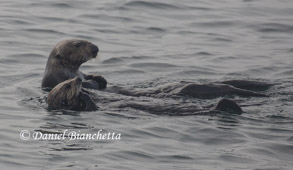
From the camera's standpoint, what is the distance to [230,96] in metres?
9.65

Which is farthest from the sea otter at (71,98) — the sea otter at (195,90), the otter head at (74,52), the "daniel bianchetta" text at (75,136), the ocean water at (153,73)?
the otter head at (74,52)

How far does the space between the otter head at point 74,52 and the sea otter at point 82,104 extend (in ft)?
3.77

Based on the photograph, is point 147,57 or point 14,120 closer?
point 14,120

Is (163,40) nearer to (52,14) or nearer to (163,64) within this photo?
(163,64)

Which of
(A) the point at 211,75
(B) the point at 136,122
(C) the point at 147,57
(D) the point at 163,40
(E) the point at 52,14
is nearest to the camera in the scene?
(B) the point at 136,122

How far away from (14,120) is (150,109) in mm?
1609

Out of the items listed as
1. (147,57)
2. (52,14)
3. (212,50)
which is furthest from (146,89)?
(52,14)

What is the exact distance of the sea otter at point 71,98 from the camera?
8906 mm

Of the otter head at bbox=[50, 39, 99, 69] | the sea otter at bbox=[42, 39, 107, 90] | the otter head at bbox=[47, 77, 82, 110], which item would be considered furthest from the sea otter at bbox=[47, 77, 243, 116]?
the otter head at bbox=[50, 39, 99, 69]

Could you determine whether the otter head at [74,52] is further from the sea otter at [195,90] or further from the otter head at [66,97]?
the otter head at [66,97]

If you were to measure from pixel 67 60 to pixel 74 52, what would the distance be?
153 millimetres

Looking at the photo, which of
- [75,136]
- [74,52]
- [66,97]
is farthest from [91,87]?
[75,136]

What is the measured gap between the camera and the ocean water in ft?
24.6

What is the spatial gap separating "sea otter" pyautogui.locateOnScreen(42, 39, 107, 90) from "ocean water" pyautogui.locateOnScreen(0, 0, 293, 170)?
31 cm
